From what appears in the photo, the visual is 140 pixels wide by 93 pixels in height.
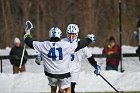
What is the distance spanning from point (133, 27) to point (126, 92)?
11540mm

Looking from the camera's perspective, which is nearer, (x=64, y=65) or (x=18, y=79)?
(x=64, y=65)

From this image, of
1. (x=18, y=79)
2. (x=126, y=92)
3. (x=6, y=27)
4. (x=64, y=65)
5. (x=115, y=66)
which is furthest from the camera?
(x=6, y=27)

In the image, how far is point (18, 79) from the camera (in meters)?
14.8

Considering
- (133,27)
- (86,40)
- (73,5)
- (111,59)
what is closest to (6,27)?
(73,5)

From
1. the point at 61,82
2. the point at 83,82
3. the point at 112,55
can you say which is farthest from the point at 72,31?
the point at 112,55

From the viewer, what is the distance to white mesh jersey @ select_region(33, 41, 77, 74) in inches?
379

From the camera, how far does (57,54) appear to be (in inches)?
379

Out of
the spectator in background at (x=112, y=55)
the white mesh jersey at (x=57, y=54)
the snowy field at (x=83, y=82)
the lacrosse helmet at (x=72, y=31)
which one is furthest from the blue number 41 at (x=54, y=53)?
the spectator in background at (x=112, y=55)

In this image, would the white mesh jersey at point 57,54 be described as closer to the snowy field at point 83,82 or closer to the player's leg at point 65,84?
the player's leg at point 65,84

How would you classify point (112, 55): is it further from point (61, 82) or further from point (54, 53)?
point (54, 53)

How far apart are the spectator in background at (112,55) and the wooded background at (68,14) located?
8665 mm

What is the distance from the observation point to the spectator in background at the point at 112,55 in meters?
16.1

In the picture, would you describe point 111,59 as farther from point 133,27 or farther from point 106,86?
point 133,27

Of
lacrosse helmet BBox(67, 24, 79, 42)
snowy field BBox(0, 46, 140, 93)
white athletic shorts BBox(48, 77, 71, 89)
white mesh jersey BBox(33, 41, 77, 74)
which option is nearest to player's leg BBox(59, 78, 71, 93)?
white athletic shorts BBox(48, 77, 71, 89)
